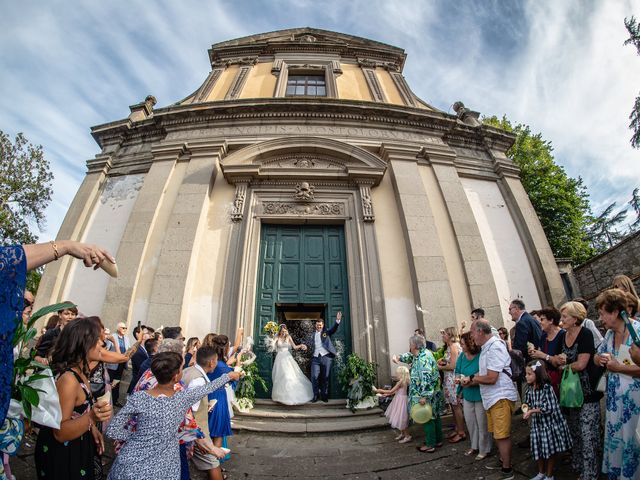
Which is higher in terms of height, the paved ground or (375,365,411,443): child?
(375,365,411,443): child

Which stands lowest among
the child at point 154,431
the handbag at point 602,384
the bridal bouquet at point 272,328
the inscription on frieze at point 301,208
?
the child at point 154,431

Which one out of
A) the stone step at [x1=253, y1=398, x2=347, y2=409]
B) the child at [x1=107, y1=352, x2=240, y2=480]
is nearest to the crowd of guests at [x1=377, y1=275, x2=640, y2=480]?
the stone step at [x1=253, y1=398, x2=347, y2=409]

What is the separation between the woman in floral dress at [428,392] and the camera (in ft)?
13.9


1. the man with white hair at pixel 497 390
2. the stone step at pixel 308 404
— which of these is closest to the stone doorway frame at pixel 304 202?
the stone step at pixel 308 404

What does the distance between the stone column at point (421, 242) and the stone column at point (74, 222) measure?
359 inches

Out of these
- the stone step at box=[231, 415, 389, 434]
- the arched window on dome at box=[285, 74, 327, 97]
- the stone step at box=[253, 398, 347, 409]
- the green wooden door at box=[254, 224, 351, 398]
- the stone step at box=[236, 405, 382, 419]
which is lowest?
the stone step at box=[231, 415, 389, 434]

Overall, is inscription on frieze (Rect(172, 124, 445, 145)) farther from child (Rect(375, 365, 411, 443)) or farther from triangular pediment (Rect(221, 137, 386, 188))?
child (Rect(375, 365, 411, 443))

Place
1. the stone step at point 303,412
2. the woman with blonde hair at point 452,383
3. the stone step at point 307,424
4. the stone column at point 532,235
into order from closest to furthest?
the woman with blonde hair at point 452,383 → the stone step at point 307,424 → the stone step at point 303,412 → the stone column at point 532,235

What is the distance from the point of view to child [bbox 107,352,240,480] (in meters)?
2.07

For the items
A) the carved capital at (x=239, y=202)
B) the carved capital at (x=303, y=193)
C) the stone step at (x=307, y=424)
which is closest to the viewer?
the stone step at (x=307, y=424)

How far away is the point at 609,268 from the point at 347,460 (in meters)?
8.85

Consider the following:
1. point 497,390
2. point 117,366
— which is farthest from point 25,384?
point 117,366

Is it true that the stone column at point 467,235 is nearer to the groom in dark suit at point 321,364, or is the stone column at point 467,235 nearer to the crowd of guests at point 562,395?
the crowd of guests at point 562,395

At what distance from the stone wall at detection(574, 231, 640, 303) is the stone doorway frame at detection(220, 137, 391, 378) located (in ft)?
20.6
